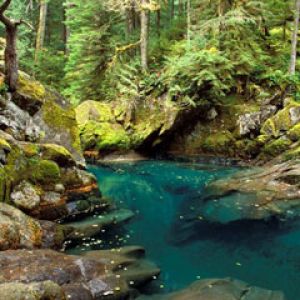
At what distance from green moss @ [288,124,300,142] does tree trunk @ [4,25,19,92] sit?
39.5 ft

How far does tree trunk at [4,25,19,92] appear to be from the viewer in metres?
13.1

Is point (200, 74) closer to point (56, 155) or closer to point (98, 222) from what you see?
point (56, 155)

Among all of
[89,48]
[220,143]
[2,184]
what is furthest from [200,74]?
[2,184]

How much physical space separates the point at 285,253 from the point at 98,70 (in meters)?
18.9

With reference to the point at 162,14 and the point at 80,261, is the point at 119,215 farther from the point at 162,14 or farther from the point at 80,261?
the point at 162,14

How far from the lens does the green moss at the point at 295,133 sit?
18.5 meters

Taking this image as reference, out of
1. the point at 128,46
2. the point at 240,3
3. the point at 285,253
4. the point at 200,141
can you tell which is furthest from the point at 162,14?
the point at 285,253

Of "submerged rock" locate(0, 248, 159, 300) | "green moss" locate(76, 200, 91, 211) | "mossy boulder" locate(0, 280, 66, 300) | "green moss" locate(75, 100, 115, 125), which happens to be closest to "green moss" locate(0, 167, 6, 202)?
"green moss" locate(76, 200, 91, 211)

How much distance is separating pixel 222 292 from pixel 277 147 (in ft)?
42.2

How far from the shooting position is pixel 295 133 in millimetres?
18609

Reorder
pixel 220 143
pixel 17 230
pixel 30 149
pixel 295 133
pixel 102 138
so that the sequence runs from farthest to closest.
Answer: pixel 102 138, pixel 220 143, pixel 295 133, pixel 30 149, pixel 17 230

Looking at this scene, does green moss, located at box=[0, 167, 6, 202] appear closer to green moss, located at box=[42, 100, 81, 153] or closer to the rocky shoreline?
the rocky shoreline

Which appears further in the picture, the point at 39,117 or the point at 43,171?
the point at 39,117

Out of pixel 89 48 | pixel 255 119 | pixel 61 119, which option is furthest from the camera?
pixel 89 48
